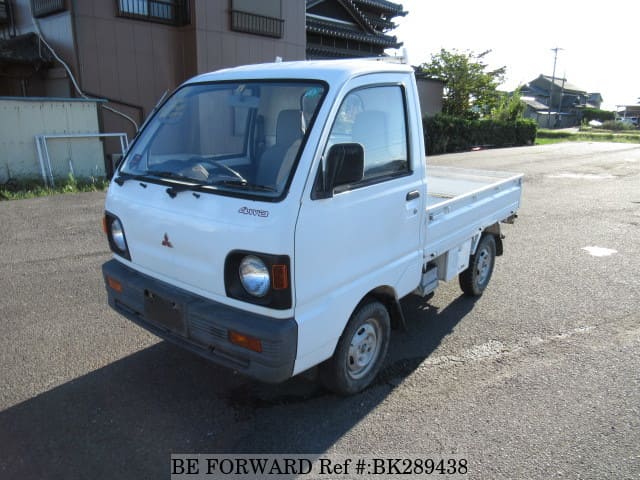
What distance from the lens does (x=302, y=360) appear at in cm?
267

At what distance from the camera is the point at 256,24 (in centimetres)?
1558

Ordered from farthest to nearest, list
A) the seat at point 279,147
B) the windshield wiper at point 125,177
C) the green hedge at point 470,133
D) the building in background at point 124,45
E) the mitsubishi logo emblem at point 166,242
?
the green hedge at point 470,133 < the building in background at point 124,45 < the windshield wiper at point 125,177 < the mitsubishi logo emblem at point 166,242 < the seat at point 279,147

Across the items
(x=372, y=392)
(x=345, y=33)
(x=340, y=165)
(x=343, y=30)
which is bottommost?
(x=372, y=392)

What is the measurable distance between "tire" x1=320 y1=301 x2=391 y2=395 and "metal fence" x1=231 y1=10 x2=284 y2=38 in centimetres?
1380

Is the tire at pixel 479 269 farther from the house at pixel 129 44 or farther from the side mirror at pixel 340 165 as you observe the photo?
the house at pixel 129 44

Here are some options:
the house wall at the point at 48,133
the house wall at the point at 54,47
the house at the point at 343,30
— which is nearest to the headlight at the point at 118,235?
the house wall at the point at 48,133

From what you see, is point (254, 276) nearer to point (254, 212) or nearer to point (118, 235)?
point (254, 212)

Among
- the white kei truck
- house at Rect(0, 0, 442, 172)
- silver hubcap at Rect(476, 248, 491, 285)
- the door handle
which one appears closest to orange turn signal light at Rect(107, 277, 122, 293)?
the white kei truck

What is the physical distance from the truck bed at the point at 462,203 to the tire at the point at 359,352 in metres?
0.70

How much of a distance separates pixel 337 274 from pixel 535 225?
21.7 feet

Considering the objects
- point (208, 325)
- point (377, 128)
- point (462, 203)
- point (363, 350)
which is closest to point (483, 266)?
point (462, 203)

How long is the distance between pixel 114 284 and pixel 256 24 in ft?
46.6

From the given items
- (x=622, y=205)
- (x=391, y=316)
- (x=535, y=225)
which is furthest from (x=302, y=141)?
(x=622, y=205)

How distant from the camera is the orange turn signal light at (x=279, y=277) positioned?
2.47 meters
